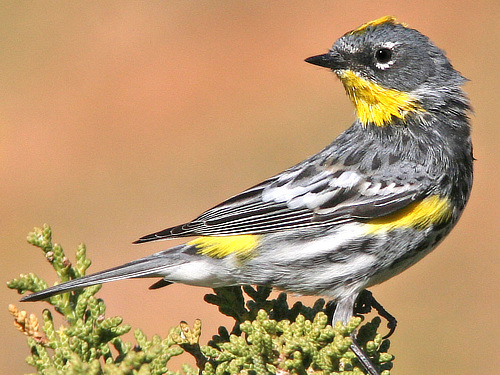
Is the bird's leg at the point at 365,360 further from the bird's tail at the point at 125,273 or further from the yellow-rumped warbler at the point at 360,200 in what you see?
the bird's tail at the point at 125,273

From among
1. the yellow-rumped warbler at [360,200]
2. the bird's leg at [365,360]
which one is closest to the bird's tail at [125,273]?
the yellow-rumped warbler at [360,200]

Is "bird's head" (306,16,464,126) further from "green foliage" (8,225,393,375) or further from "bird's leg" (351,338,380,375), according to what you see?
"green foliage" (8,225,393,375)

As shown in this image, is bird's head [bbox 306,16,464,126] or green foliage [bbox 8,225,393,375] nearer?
green foliage [bbox 8,225,393,375]

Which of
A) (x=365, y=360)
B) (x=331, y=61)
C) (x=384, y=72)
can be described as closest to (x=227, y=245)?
(x=365, y=360)

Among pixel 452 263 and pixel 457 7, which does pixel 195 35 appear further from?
pixel 452 263

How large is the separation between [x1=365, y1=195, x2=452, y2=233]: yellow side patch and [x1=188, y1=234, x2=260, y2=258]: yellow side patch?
29.3 inches

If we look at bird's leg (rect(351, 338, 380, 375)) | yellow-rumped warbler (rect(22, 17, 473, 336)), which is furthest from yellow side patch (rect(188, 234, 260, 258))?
bird's leg (rect(351, 338, 380, 375))

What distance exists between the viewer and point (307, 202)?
494 cm

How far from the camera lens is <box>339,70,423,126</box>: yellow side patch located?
5062 mm

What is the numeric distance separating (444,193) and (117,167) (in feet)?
27.5

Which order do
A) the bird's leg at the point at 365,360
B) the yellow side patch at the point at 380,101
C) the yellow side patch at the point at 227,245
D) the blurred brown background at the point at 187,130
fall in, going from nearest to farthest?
1. the bird's leg at the point at 365,360
2. the yellow side patch at the point at 227,245
3. the yellow side patch at the point at 380,101
4. the blurred brown background at the point at 187,130

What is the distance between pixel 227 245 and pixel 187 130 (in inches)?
334

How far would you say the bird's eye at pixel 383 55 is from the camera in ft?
16.7

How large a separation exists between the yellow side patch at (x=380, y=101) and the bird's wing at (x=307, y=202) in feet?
1.37
